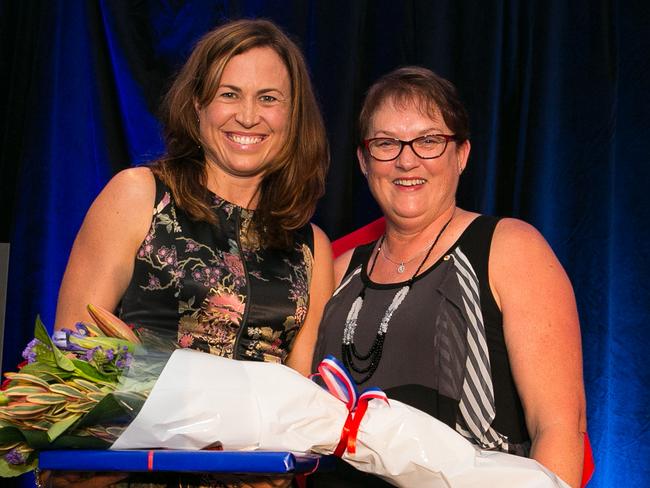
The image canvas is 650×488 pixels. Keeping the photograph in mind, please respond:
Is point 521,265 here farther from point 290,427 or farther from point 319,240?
point 290,427

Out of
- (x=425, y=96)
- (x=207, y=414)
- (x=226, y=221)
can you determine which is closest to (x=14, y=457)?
(x=207, y=414)

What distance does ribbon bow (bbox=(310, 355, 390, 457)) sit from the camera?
5.40ft

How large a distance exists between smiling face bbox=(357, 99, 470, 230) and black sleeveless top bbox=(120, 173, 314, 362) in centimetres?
32

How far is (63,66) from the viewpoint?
3.13 meters

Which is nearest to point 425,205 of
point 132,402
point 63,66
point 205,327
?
point 205,327

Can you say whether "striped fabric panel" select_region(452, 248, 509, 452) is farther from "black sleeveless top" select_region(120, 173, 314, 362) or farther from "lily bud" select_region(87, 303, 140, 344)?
"lily bud" select_region(87, 303, 140, 344)

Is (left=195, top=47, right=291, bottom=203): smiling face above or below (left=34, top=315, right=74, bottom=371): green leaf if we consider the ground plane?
above

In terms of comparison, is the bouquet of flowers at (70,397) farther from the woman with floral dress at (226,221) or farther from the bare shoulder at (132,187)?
the bare shoulder at (132,187)

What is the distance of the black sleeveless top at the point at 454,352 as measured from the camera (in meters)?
2.07

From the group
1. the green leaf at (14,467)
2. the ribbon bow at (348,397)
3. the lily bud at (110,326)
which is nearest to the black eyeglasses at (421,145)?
the ribbon bow at (348,397)

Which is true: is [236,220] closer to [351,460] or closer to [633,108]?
[351,460]

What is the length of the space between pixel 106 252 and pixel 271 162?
1.65 ft

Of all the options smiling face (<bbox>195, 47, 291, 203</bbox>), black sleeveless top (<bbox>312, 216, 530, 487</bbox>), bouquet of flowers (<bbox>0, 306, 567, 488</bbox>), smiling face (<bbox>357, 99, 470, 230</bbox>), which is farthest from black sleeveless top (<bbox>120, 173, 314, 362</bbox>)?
bouquet of flowers (<bbox>0, 306, 567, 488</bbox>)

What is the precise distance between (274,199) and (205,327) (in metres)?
0.42
